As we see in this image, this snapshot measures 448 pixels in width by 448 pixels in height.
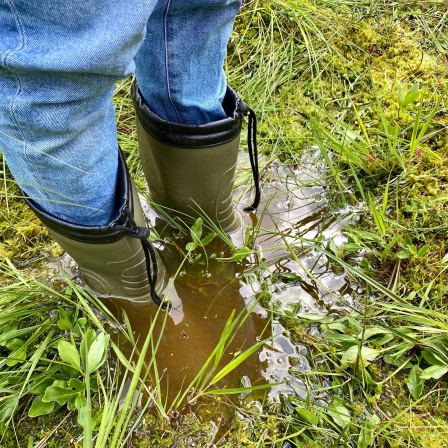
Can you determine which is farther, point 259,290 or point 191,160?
point 259,290

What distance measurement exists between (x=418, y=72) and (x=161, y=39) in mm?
1296

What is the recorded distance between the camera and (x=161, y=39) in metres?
0.84

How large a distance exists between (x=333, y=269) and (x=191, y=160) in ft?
1.76

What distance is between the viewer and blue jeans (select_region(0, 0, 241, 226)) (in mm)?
526

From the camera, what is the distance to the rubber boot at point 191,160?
1034 millimetres

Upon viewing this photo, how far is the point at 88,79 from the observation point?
602 mm

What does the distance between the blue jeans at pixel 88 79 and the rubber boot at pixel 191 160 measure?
0.12ft

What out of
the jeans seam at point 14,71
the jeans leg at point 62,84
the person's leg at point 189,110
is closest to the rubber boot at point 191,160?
the person's leg at point 189,110

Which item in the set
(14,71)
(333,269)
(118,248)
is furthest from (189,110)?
A: (333,269)

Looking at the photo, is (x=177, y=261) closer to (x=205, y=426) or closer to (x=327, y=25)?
(x=205, y=426)

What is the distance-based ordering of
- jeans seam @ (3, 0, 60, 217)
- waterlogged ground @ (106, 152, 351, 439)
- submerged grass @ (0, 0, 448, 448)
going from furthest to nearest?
waterlogged ground @ (106, 152, 351, 439) < submerged grass @ (0, 0, 448, 448) < jeans seam @ (3, 0, 60, 217)

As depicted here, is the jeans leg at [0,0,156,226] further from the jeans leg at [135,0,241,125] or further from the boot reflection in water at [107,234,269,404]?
the boot reflection in water at [107,234,269,404]

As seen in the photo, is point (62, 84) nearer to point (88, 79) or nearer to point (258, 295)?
point (88, 79)

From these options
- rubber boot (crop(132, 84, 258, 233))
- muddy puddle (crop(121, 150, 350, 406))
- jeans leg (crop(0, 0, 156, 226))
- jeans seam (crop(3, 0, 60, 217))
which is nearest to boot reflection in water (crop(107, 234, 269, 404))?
muddy puddle (crop(121, 150, 350, 406))
